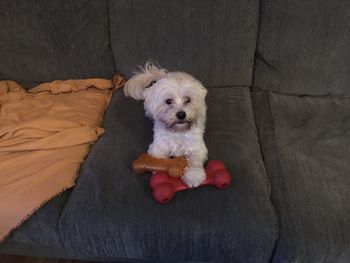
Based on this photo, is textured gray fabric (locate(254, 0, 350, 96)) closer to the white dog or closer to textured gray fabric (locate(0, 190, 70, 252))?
the white dog

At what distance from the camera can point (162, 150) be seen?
1.35 metres

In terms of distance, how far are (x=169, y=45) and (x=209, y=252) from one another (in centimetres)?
99

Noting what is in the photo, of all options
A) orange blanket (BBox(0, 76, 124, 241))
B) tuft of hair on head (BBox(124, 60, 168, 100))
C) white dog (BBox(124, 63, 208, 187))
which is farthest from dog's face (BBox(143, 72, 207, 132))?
orange blanket (BBox(0, 76, 124, 241))

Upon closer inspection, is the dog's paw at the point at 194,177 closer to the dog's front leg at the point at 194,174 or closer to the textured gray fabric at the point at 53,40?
the dog's front leg at the point at 194,174

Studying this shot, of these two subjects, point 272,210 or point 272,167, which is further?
point 272,167

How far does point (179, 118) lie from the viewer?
129 centimetres

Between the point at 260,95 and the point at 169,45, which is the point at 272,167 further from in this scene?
the point at 169,45

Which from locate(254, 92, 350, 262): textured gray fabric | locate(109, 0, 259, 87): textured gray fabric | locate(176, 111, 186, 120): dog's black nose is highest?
locate(109, 0, 259, 87): textured gray fabric

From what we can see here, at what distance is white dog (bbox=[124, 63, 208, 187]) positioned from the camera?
1.28 m

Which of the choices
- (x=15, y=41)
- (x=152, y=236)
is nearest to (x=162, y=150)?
(x=152, y=236)

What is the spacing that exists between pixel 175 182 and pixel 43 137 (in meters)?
0.64

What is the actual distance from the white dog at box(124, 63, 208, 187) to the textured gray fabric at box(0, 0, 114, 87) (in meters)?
0.55

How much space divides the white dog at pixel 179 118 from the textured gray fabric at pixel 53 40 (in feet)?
1.81

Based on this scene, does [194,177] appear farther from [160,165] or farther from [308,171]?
[308,171]
